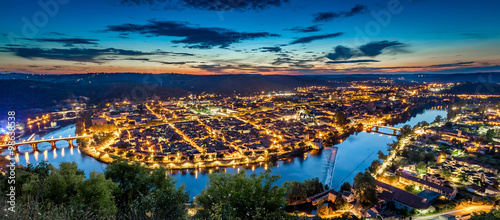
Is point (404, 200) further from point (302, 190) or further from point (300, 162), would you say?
point (300, 162)

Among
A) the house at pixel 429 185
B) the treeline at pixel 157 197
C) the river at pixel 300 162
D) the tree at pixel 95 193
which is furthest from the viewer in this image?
the river at pixel 300 162

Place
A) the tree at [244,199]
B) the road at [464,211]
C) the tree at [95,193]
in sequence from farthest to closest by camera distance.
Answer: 1. the road at [464,211]
2. the tree at [95,193]
3. the tree at [244,199]

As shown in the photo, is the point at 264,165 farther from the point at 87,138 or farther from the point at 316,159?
the point at 87,138

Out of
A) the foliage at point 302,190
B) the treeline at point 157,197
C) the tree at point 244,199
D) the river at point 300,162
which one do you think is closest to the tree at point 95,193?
the treeline at point 157,197

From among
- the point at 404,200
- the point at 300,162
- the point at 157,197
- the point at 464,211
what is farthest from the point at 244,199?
the point at 300,162

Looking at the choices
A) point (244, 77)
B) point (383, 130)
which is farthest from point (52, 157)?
point (244, 77)

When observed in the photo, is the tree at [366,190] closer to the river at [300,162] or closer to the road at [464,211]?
the road at [464,211]

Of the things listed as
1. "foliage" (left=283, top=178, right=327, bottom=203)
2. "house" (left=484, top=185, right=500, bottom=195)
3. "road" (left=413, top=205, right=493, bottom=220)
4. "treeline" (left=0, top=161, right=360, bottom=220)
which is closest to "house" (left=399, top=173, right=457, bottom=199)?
"road" (left=413, top=205, right=493, bottom=220)

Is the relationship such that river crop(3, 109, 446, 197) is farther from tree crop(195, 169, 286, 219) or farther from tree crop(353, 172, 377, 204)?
tree crop(195, 169, 286, 219)
